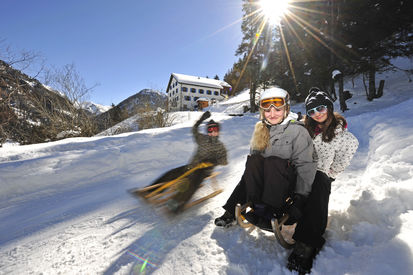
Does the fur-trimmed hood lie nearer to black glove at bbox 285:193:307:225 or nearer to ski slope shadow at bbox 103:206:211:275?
black glove at bbox 285:193:307:225

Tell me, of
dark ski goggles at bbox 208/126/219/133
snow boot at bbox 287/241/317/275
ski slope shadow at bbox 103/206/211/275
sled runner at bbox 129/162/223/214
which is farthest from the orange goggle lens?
sled runner at bbox 129/162/223/214

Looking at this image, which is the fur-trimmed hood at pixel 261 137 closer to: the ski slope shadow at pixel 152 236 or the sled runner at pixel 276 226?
the sled runner at pixel 276 226

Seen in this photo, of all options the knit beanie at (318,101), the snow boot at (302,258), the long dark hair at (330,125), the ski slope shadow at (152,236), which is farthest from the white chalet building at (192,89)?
the snow boot at (302,258)

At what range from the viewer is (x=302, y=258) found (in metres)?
1.43

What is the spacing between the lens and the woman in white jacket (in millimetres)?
1515

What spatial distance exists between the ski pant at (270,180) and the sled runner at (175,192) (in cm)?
127

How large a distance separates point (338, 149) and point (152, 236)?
7.97ft

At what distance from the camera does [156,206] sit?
8.68ft

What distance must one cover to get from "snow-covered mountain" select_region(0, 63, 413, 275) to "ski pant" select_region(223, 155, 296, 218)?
0.50 m

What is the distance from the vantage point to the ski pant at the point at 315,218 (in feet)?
4.84

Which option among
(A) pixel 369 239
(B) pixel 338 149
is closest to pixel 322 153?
(B) pixel 338 149

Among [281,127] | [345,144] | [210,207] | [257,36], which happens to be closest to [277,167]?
[281,127]

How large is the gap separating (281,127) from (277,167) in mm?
514

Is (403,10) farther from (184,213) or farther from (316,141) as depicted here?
(184,213)
